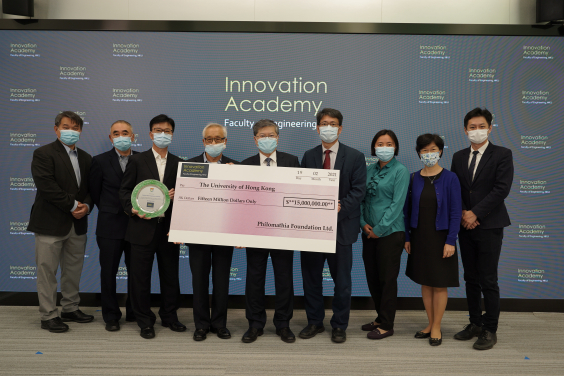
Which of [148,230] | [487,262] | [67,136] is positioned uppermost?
[67,136]

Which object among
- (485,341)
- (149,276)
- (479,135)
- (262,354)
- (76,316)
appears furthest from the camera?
(76,316)

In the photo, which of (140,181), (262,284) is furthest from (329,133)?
(140,181)

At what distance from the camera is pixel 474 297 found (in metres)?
3.08

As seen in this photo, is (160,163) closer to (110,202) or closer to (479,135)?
(110,202)

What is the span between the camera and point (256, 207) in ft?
9.34

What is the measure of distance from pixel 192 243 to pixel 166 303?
2.25 feet

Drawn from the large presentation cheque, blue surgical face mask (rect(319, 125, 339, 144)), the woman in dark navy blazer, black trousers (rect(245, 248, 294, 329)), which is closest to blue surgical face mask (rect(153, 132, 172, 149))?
the large presentation cheque

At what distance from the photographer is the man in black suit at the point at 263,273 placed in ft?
9.58

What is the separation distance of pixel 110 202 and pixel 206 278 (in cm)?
108

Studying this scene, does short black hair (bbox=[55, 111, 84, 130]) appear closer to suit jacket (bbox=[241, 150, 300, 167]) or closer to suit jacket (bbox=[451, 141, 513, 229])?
suit jacket (bbox=[241, 150, 300, 167])

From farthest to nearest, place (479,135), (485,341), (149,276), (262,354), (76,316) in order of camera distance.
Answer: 1. (76,316)
2. (149,276)
3. (479,135)
4. (485,341)
5. (262,354)

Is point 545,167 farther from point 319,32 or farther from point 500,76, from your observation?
point 319,32

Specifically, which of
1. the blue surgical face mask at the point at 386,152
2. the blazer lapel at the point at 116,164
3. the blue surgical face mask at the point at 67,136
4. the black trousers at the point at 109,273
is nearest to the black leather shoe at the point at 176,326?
the black trousers at the point at 109,273

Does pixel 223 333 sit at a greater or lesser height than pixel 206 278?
lesser
